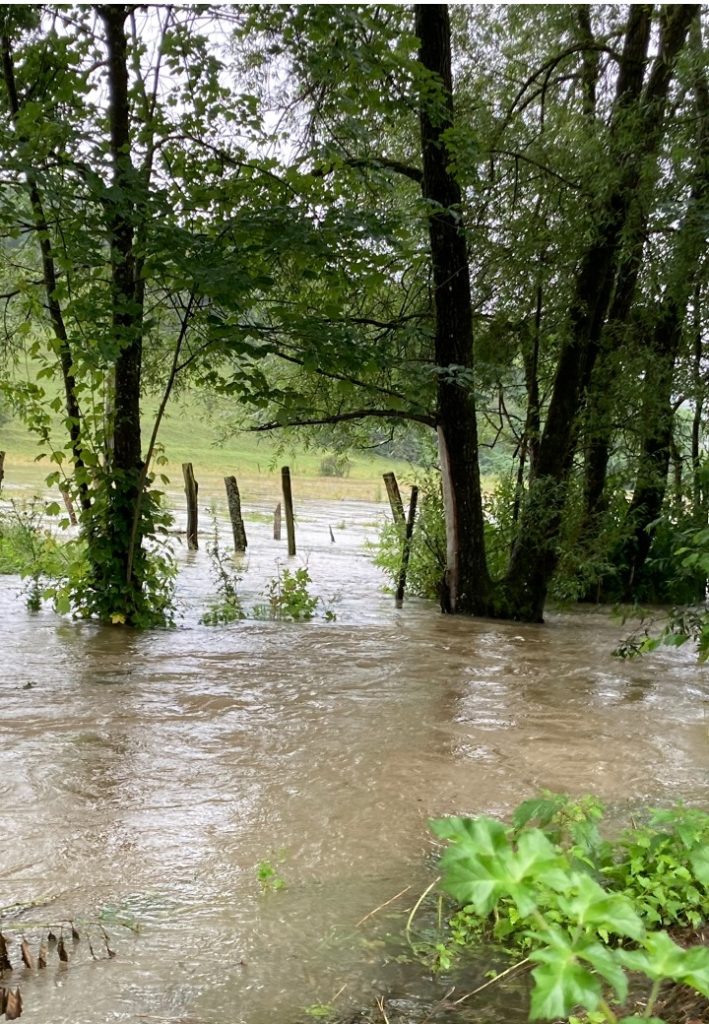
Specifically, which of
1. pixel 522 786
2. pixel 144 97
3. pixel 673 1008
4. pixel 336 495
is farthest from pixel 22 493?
pixel 673 1008

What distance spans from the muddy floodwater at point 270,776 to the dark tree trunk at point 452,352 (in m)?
1.02

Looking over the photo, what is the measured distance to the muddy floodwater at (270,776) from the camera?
2953 mm

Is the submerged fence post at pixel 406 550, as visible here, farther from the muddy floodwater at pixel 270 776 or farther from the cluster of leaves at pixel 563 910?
the cluster of leaves at pixel 563 910

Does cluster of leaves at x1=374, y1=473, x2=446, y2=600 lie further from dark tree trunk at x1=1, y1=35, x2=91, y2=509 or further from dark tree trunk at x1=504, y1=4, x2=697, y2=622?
dark tree trunk at x1=1, y1=35, x2=91, y2=509

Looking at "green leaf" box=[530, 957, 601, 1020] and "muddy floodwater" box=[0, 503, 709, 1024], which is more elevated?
"green leaf" box=[530, 957, 601, 1020]

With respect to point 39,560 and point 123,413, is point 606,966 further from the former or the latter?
point 39,560

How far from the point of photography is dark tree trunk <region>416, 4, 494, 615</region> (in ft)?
29.3

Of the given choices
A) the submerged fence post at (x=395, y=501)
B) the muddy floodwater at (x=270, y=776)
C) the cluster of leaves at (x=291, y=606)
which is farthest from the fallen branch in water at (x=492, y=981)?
the submerged fence post at (x=395, y=501)

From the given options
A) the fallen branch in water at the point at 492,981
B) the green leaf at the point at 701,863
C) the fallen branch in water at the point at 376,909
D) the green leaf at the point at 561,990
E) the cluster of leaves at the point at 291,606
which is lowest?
the fallen branch in water at the point at 376,909

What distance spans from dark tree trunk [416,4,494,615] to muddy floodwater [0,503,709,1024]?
102cm

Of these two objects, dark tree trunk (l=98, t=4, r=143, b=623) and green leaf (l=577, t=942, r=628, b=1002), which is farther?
dark tree trunk (l=98, t=4, r=143, b=623)

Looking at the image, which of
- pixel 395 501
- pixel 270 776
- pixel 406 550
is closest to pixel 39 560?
pixel 406 550

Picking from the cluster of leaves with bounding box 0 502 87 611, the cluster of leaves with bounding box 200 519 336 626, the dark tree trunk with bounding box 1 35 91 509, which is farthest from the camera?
the cluster of leaves with bounding box 200 519 336 626

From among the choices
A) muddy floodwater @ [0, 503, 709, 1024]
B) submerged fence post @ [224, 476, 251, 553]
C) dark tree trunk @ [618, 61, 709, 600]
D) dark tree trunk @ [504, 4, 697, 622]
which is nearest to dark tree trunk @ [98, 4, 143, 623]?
muddy floodwater @ [0, 503, 709, 1024]
